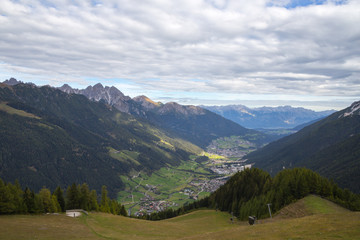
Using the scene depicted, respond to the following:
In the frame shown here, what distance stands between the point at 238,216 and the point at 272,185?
17958mm

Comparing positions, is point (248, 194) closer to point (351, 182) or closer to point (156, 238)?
point (156, 238)

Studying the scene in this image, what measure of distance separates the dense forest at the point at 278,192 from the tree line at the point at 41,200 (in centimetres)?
5382

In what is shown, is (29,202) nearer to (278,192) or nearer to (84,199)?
(84,199)

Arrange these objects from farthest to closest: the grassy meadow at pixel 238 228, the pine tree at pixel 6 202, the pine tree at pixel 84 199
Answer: the pine tree at pixel 84 199, the pine tree at pixel 6 202, the grassy meadow at pixel 238 228

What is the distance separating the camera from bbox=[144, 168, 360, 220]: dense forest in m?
72.6

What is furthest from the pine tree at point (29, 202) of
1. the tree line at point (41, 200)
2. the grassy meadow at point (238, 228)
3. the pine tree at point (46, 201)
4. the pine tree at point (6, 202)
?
the grassy meadow at point (238, 228)

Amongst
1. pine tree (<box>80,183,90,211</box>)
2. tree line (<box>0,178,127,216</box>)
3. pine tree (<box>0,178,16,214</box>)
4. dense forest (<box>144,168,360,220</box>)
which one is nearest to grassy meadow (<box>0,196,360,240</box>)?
dense forest (<box>144,168,360,220</box>)

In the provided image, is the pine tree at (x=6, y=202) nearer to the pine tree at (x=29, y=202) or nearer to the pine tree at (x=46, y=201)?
the pine tree at (x=29, y=202)

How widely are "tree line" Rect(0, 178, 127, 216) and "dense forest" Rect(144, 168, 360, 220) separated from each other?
5382 centimetres

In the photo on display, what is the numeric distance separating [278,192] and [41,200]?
74.1 metres

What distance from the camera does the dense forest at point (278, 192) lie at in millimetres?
72625

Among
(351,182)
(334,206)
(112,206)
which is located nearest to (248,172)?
(334,206)

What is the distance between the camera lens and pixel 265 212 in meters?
75.6

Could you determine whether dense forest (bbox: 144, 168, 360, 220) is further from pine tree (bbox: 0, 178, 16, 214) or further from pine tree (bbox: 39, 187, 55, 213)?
pine tree (bbox: 0, 178, 16, 214)
